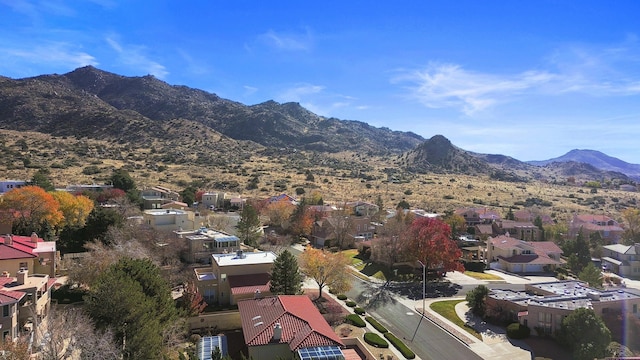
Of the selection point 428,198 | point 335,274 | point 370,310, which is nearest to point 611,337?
point 370,310

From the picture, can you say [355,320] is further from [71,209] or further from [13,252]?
[71,209]

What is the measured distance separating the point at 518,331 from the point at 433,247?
54.4ft

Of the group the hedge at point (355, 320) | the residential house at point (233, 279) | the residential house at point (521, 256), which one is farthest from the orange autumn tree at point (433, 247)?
the residential house at point (233, 279)

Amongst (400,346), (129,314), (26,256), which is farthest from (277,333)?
(26,256)

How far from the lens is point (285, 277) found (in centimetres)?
3962

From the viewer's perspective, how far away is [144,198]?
3125 inches

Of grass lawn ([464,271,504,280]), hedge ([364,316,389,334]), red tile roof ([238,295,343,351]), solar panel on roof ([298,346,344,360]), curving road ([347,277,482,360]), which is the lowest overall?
curving road ([347,277,482,360])

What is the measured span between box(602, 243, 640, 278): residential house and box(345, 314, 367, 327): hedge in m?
47.5

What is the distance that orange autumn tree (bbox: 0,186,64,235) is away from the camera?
169ft

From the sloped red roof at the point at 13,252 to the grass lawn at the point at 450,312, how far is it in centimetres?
3857

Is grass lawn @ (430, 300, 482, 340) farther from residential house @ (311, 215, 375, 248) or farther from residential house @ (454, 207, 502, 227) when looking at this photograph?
residential house @ (454, 207, 502, 227)

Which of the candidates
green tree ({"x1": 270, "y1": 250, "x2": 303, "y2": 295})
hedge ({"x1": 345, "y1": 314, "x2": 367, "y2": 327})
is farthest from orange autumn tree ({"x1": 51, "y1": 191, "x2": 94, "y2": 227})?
hedge ({"x1": 345, "y1": 314, "x2": 367, "y2": 327})

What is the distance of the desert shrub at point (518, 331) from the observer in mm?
37688

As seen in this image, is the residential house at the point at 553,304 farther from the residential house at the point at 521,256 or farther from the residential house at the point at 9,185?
the residential house at the point at 9,185
